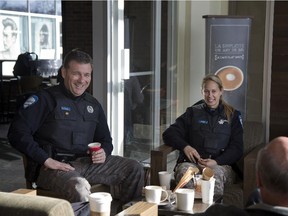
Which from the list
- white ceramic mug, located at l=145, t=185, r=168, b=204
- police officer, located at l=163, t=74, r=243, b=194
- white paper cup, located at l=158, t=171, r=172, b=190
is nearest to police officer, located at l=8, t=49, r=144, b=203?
white paper cup, located at l=158, t=171, r=172, b=190

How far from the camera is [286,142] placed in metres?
1.64

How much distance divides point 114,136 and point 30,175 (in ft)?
5.76

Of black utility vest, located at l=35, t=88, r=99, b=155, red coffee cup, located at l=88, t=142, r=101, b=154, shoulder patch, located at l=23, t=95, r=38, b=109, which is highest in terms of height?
shoulder patch, located at l=23, t=95, r=38, b=109

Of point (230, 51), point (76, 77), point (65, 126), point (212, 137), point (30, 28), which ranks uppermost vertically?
point (30, 28)

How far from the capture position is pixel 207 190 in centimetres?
286

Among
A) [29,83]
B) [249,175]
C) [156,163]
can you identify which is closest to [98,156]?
[156,163]

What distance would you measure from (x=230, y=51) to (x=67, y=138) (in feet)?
6.29

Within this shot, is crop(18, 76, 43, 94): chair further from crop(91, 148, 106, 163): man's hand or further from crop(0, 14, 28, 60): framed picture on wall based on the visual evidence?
crop(91, 148, 106, 163): man's hand

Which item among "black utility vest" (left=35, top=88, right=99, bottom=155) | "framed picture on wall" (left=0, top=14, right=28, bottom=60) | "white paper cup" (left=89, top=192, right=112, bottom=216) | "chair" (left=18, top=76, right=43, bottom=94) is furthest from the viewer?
"framed picture on wall" (left=0, top=14, right=28, bottom=60)

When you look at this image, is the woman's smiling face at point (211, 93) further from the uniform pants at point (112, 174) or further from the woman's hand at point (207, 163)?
the uniform pants at point (112, 174)

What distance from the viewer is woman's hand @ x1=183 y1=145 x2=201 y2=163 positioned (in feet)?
12.2

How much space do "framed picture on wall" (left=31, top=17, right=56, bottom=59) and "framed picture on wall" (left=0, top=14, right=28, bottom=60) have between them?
0.68 ft

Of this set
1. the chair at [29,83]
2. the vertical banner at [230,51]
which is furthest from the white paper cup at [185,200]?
the chair at [29,83]

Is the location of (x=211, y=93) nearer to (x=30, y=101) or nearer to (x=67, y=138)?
(x=67, y=138)
